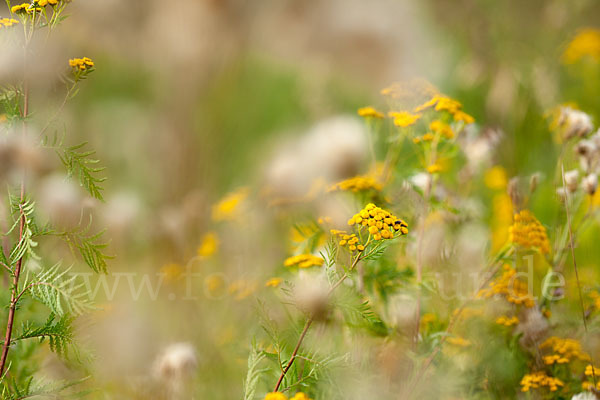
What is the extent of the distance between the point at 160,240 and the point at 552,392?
902mm

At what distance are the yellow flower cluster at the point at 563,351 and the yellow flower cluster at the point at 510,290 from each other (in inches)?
2.4

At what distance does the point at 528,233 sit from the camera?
819mm

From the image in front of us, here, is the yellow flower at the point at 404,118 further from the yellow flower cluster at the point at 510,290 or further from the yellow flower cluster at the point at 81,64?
the yellow flower cluster at the point at 81,64

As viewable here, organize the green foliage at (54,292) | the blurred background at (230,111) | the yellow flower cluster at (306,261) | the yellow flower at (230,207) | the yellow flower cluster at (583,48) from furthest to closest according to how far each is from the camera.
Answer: the yellow flower cluster at (583,48), the yellow flower at (230,207), the blurred background at (230,111), the yellow flower cluster at (306,261), the green foliage at (54,292)

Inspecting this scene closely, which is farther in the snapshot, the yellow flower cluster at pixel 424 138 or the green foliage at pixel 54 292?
the yellow flower cluster at pixel 424 138

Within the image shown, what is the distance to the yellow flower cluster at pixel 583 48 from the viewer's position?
2158 mm

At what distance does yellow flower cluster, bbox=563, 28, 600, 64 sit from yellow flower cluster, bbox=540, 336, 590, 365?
A: 1.58 m

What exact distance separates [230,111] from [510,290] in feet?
6.76

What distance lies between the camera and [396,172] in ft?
3.06

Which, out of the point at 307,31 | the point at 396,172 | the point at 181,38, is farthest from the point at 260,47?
the point at 396,172

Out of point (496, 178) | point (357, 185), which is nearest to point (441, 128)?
point (357, 185)

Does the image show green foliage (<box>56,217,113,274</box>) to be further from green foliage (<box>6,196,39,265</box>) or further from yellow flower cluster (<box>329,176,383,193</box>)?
yellow flower cluster (<box>329,176,383,193</box>)

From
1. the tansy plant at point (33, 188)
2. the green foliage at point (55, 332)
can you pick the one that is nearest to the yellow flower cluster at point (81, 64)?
the tansy plant at point (33, 188)

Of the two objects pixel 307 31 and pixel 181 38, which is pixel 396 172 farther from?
pixel 307 31
